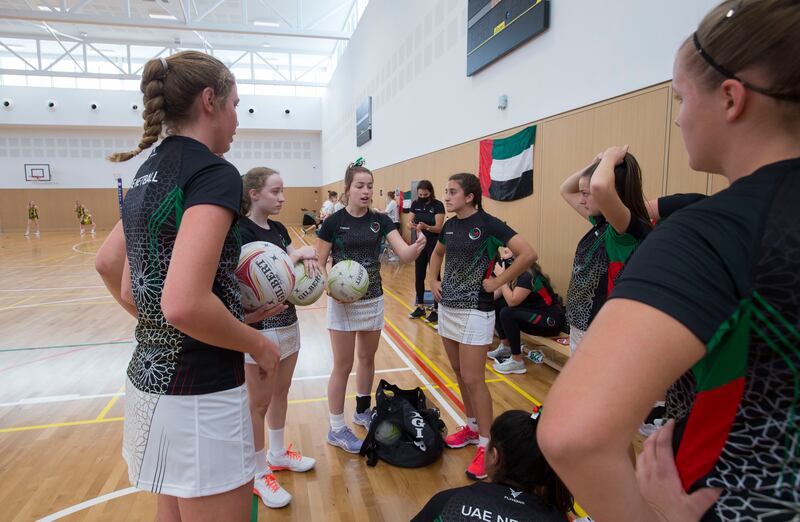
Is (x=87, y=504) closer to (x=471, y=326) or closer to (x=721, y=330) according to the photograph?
(x=471, y=326)

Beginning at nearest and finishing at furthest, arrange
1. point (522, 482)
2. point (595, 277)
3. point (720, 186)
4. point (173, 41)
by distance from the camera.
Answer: point (522, 482) → point (595, 277) → point (720, 186) → point (173, 41)

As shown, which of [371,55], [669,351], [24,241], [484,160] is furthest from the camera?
[24,241]

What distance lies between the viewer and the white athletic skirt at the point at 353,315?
330 cm

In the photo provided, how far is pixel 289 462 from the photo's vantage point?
3.10 metres

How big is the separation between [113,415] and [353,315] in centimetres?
247

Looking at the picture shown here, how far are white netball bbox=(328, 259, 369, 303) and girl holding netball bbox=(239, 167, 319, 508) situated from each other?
364 millimetres

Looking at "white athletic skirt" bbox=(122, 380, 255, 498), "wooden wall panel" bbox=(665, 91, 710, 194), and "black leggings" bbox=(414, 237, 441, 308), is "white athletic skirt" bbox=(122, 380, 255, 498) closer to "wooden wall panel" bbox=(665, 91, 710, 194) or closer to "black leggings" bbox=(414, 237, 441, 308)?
"wooden wall panel" bbox=(665, 91, 710, 194)

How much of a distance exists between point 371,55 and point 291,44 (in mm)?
9938

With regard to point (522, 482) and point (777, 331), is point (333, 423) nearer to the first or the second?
point (522, 482)

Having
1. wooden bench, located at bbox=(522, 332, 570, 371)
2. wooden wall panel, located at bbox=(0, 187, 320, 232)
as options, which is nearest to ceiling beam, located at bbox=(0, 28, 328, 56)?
wooden wall panel, located at bbox=(0, 187, 320, 232)

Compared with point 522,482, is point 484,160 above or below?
above

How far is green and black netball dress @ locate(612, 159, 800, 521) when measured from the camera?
1.93 feet

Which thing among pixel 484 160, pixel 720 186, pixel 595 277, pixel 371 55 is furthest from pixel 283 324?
pixel 371 55

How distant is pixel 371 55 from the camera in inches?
578
